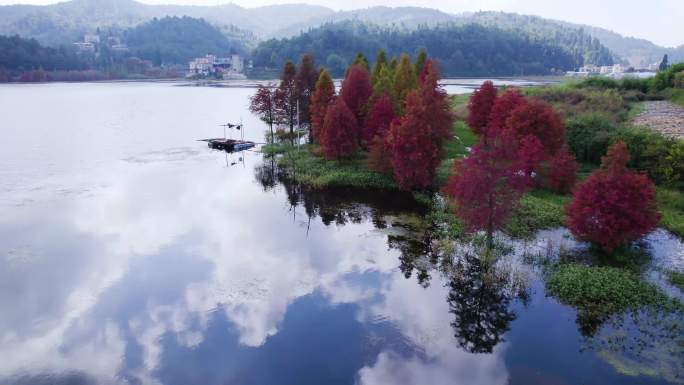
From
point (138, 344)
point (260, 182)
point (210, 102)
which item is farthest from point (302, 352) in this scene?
point (210, 102)

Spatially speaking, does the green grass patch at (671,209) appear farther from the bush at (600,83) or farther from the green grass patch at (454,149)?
the bush at (600,83)

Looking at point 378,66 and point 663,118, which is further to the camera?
point 378,66

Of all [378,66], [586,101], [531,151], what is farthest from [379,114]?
[586,101]

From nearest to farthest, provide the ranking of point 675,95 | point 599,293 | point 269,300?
point 599,293
point 269,300
point 675,95

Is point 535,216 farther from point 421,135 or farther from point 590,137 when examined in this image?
point 590,137

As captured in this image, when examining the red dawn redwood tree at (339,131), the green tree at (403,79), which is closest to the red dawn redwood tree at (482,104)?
the green tree at (403,79)

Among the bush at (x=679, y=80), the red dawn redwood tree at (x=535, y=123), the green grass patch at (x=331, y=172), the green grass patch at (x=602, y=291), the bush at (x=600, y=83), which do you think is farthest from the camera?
the bush at (x=600, y=83)

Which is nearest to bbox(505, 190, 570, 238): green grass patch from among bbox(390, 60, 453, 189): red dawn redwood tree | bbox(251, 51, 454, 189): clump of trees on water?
bbox(390, 60, 453, 189): red dawn redwood tree
